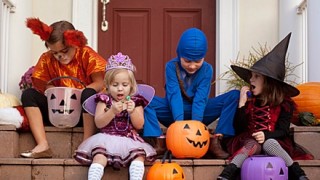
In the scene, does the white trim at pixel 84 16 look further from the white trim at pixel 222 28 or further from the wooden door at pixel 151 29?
the wooden door at pixel 151 29

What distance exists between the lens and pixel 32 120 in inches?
206

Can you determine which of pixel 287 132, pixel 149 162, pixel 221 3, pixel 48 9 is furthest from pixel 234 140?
pixel 48 9

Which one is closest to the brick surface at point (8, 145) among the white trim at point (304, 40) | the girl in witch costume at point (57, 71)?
the girl in witch costume at point (57, 71)

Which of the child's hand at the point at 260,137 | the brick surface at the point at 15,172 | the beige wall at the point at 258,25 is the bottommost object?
the brick surface at the point at 15,172

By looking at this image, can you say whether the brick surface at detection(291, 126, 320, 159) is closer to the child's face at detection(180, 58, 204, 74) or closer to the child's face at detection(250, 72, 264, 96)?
the child's face at detection(250, 72, 264, 96)

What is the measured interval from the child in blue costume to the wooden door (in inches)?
71.5

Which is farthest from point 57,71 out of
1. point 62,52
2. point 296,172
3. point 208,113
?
point 296,172

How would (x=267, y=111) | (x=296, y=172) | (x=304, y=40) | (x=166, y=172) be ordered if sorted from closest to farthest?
(x=166, y=172), (x=296, y=172), (x=267, y=111), (x=304, y=40)

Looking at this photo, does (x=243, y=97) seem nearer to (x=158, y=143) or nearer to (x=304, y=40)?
(x=158, y=143)

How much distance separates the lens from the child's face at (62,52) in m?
5.30

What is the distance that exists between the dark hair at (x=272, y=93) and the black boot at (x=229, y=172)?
0.60m

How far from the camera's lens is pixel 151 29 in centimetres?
729

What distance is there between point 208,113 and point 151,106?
1.59 feet

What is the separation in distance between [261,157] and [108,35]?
3118 millimetres
